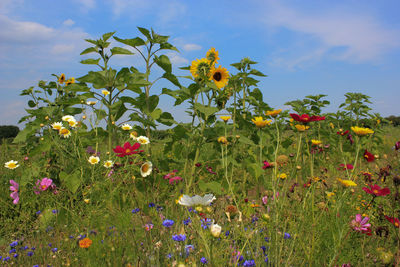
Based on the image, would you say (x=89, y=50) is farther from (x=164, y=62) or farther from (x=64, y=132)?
(x=64, y=132)

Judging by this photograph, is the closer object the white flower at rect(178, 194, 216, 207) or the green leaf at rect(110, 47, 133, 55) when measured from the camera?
the white flower at rect(178, 194, 216, 207)

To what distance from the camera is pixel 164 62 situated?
2742mm

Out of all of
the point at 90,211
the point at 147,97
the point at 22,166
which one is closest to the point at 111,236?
the point at 90,211

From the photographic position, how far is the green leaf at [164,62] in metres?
2.74

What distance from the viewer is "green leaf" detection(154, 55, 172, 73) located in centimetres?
274

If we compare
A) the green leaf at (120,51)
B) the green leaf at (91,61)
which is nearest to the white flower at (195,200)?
the green leaf at (120,51)

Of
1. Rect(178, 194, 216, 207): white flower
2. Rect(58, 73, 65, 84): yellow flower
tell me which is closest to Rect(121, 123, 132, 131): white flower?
Rect(58, 73, 65, 84): yellow flower

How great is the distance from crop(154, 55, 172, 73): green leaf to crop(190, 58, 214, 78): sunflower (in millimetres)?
274

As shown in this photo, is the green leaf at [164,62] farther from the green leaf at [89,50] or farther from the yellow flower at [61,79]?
the yellow flower at [61,79]

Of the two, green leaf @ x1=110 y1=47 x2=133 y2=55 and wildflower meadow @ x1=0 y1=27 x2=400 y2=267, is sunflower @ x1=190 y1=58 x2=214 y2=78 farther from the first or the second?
green leaf @ x1=110 y1=47 x2=133 y2=55

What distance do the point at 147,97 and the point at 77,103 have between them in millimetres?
878

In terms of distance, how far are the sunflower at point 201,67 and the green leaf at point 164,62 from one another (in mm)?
274

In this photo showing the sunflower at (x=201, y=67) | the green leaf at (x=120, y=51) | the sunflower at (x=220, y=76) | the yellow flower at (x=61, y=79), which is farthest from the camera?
the yellow flower at (x=61, y=79)

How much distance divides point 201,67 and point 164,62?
39cm
